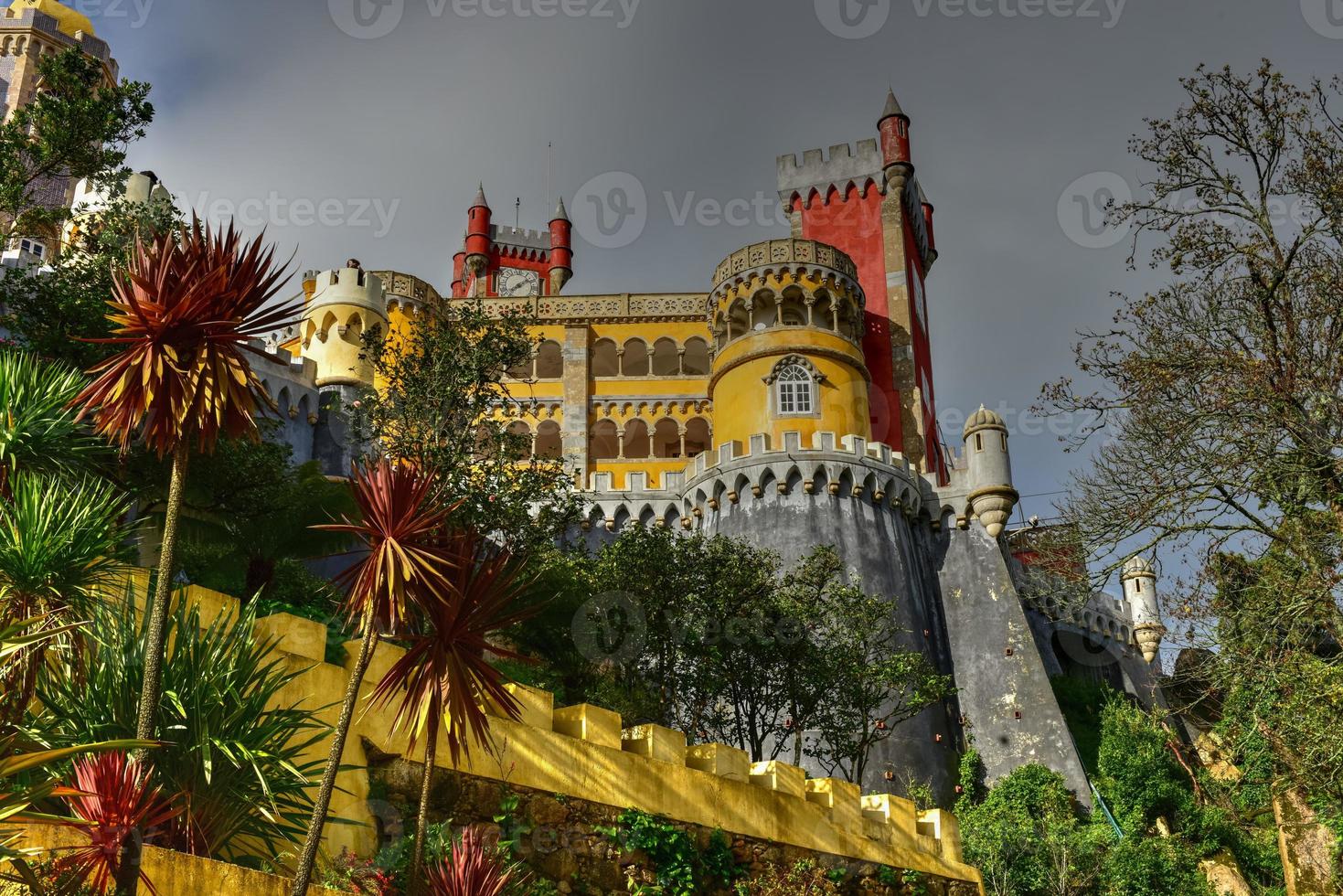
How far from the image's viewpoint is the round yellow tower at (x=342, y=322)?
36.4 meters

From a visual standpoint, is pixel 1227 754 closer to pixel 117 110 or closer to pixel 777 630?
pixel 777 630

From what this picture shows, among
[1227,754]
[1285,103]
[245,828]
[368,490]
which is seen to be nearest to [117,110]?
[368,490]

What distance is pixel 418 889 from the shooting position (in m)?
11.2

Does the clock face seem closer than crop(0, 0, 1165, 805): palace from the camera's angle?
No

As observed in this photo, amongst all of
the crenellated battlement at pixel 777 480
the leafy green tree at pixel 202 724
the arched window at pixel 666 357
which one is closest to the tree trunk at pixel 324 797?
the leafy green tree at pixel 202 724

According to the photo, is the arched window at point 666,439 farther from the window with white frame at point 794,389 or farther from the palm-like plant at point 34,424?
the palm-like plant at point 34,424

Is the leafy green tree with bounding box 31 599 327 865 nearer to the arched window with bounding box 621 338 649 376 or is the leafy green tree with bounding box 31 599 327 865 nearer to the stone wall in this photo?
the stone wall

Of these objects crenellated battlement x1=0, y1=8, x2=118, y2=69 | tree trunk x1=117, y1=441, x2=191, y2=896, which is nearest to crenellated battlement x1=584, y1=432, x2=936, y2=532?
tree trunk x1=117, y1=441, x2=191, y2=896

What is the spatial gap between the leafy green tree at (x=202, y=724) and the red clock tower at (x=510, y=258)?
5257 centimetres

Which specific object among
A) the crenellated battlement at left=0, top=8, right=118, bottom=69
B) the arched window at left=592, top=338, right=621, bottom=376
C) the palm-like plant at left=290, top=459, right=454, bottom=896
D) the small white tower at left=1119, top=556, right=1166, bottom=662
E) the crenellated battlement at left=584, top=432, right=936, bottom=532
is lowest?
the palm-like plant at left=290, top=459, right=454, bottom=896

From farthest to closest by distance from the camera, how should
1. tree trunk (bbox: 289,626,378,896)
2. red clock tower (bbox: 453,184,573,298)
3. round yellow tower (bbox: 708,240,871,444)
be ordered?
red clock tower (bbox: 453,184,573,298), round yellow tower (bbox: 708,240,871,444), tree trunk (bbox: 289,626,378,896)

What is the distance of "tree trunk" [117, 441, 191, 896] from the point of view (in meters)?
9.12

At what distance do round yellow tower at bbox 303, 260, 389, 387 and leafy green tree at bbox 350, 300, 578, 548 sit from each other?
10593mm

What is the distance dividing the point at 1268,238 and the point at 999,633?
21876mm
